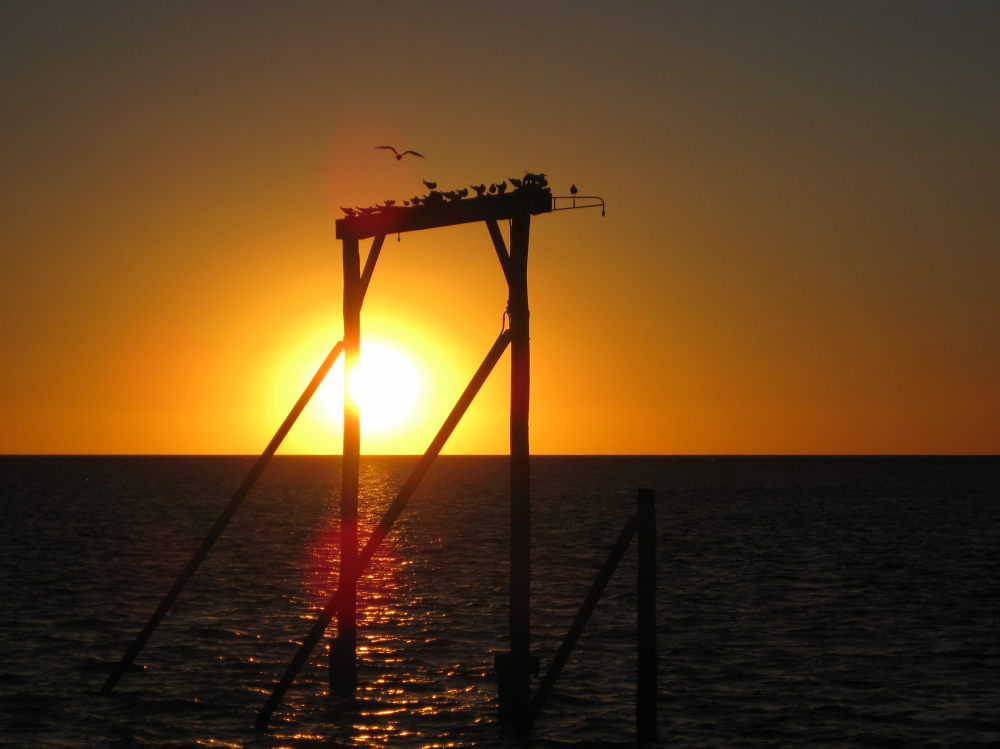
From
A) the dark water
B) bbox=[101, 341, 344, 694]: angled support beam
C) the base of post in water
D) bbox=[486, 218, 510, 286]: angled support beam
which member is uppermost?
bbox=[486, 218, 510, 286]: angled support beam

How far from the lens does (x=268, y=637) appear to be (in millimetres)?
27922

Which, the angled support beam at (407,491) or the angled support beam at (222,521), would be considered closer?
the angled support beam at (407,491)

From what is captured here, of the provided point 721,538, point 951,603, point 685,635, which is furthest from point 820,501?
point 685,635

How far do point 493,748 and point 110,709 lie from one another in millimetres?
6579

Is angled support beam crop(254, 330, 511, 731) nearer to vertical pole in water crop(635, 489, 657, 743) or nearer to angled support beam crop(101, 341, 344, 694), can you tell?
angled support beam crop(101, 341, 344, 694)

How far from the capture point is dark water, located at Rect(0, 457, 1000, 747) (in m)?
19.6

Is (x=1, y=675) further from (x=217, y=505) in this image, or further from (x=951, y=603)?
(x=217, y=505)

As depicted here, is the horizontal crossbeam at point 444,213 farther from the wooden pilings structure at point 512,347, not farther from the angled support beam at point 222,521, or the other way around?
the angled support beam at point 222,521

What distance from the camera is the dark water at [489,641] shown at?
19609mm

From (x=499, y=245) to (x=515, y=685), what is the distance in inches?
253

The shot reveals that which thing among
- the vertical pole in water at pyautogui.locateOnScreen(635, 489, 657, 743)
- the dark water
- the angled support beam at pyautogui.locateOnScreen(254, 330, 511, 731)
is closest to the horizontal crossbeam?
the angled support beam at pyautogui.locateOnScreen(254, 330, 511, 731)

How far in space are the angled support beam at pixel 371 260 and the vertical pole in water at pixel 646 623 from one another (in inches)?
221

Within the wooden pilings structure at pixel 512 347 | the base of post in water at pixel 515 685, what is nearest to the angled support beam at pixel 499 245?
the wooden pilings structure at pixel 512 347

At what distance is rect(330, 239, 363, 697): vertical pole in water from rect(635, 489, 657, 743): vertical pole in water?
4468 mm
